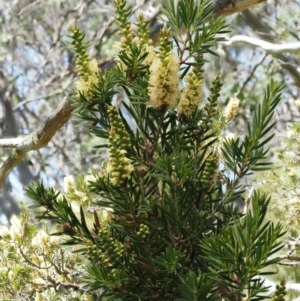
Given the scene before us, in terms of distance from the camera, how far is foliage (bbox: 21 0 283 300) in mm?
1047

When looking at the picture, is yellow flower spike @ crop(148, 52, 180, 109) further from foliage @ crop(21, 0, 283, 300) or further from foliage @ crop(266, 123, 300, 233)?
foliage @ crop(266, 123, 300, 233)

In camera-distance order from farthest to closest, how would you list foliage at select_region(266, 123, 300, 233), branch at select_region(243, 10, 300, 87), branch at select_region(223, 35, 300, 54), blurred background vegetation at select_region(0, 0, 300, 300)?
blurred background vegetation at select_region(0, 0, 300, 300)
branch at select_region(243, 10, 300, 87)
branch at select_region(223, 35, 300, 54)
foliage at select_region(266, 123, 300, 233)

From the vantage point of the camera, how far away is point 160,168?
103 centimetres

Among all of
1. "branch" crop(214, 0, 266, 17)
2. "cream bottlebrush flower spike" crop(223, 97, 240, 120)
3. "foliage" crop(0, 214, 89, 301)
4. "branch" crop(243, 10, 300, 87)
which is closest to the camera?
"cream bottlebrush flower spike" crop(223, 97, 240, 120)

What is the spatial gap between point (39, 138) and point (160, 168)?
1.54 metres

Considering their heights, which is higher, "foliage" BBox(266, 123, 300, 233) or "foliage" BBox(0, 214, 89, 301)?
"foliage" BBox(266, 123, 300, 233)

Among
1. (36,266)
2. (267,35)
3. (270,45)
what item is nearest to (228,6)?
(36,266)

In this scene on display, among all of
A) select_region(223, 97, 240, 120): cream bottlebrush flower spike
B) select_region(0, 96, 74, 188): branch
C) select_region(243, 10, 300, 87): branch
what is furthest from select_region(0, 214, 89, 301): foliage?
A: select_region(243, 10, 300, 87): branch

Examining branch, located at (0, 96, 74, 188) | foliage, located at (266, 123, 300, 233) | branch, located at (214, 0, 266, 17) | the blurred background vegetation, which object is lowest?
foliage, located at (266, 123, 300, 233)

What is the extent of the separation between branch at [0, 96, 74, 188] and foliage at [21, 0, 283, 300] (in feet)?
A: 3.91

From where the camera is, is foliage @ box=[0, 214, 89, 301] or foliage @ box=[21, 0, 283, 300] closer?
foliage @ box=[21, 0, 283, 300]

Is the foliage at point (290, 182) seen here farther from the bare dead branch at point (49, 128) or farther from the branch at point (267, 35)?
the branch at point (267, 35)

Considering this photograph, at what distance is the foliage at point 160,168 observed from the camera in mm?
1047

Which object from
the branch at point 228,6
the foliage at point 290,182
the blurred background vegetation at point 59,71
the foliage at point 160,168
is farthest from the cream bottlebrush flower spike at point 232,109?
the blurred background vegetation at point 59,71
